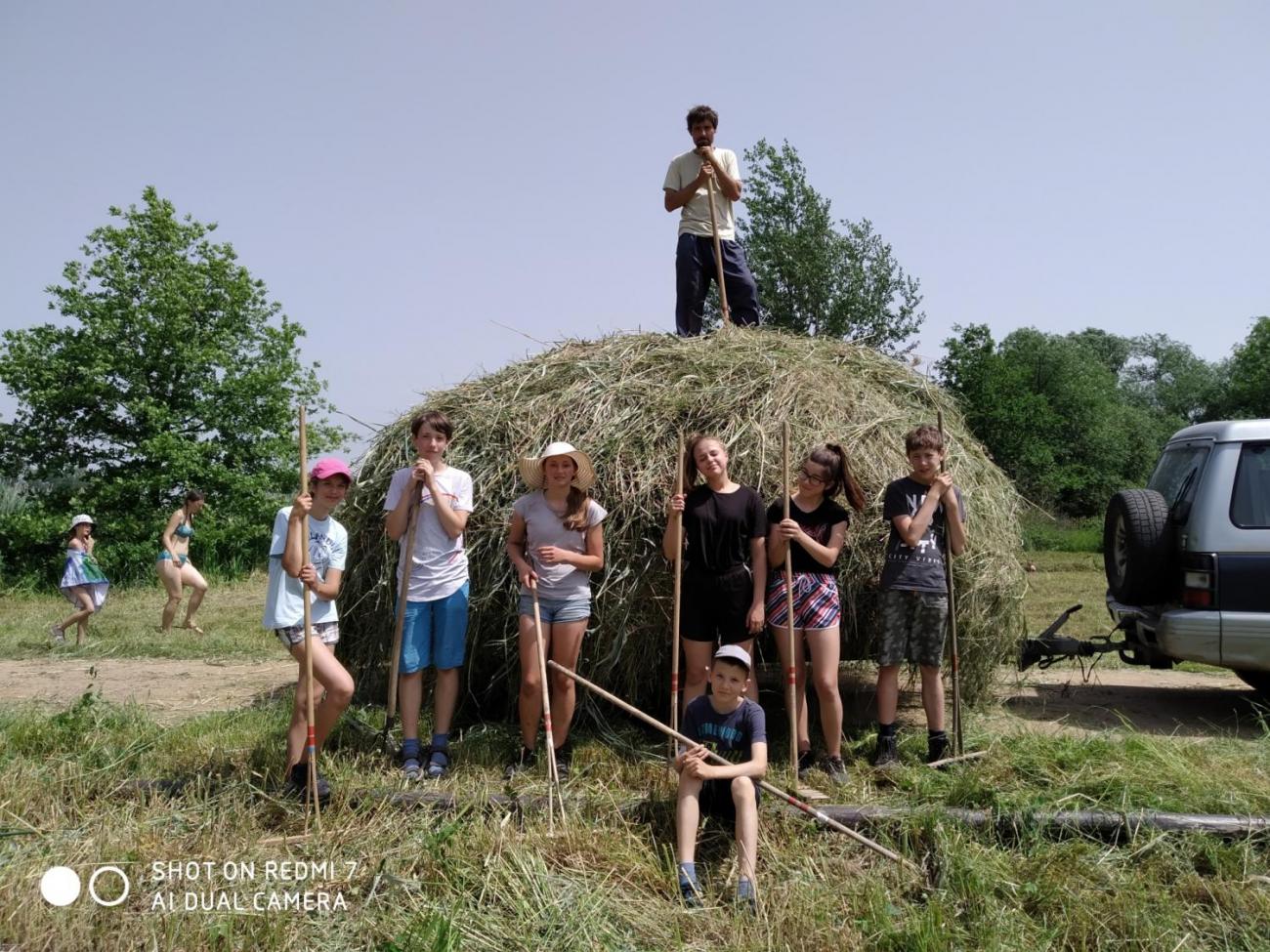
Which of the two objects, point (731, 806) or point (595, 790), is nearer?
point (731, 806)

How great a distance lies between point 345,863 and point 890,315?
28445 mm

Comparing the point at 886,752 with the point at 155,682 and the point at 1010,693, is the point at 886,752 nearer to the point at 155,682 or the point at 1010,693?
the point at 1010,693

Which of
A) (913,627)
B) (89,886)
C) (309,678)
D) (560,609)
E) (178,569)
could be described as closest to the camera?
(89,886)

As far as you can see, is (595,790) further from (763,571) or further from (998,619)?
(998,619)

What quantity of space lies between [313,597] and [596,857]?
191cm

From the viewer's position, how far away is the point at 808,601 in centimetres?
515

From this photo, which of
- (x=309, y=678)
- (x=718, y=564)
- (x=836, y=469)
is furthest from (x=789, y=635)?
(x=309, y=678)

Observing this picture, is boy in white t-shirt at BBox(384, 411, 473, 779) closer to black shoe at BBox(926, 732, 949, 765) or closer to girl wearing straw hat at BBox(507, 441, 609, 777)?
girl wearing straw hat at BBox(507, 441, 609, 777)

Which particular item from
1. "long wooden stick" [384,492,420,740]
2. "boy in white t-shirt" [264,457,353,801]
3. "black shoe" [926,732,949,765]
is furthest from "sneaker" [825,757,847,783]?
"boy in white t-shirt" [264,457,353,801]

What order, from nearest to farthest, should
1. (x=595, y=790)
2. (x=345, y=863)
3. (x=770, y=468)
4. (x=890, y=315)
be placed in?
1. (x=345, y=863)
2. (x=595, y=790)
3. (x=770, y=468)
4. (x=890, y=315)

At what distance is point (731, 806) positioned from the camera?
4176mm

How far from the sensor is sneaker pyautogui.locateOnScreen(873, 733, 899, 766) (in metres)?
5.29

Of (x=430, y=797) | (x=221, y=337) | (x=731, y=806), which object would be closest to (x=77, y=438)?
(x=221, y=337)

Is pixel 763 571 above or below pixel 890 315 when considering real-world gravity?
below
